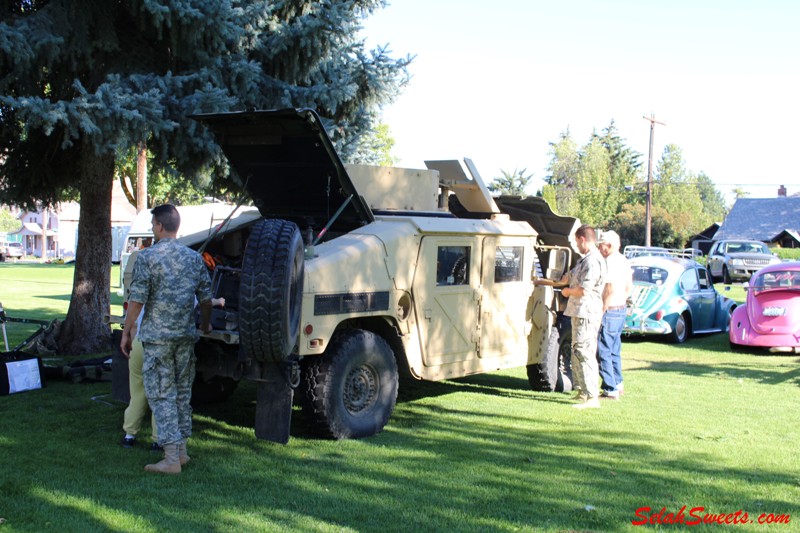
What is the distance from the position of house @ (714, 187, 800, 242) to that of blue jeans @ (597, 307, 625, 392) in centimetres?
5448

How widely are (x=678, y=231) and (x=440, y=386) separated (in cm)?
5290

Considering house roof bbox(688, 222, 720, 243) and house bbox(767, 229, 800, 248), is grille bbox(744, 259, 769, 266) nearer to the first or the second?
house bbox(767, 229, 800, 248)

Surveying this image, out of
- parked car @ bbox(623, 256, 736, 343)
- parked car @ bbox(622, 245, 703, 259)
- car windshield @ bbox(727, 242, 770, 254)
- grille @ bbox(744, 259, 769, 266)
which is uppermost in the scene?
car windshield @ bbox(727, 242, 770, 254)

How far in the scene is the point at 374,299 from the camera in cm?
734

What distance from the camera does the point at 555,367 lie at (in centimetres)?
991

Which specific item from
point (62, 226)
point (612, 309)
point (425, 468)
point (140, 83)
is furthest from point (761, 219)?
point (62, 226)

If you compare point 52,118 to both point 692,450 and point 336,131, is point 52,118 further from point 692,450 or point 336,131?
point 692,450

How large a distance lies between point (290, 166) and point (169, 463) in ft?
10.4

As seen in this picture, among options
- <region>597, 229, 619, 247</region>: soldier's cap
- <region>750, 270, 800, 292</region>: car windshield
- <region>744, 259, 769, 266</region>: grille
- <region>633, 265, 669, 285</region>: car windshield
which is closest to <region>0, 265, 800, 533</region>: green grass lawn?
<region>597, 229, 619, 247</region>: soldier's cap

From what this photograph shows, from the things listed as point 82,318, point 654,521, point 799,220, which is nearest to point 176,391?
point 654,521

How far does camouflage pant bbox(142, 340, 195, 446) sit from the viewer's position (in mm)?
6109

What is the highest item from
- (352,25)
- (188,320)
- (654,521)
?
(352,25)

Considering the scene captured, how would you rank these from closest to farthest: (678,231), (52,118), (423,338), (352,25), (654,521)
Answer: (654,521) < (423,338) < (52,118) < (352,25) < (678,231)

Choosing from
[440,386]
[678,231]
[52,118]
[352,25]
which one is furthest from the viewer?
Answer: [678,231]
